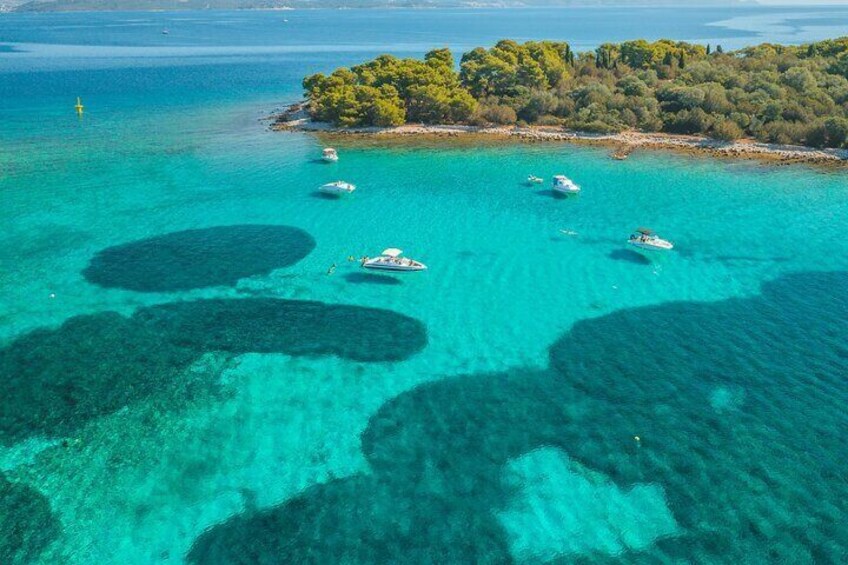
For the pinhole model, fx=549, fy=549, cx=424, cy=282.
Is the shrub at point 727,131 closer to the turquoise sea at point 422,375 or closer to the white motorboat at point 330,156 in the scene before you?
the turquoise sea at point 422,375

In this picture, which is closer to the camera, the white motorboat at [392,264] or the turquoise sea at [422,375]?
the turquoise sea at [422,375]

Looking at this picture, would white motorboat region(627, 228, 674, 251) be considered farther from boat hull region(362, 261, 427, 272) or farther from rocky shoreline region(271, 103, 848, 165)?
rocky shoreline region(271, 103, 848, 165)

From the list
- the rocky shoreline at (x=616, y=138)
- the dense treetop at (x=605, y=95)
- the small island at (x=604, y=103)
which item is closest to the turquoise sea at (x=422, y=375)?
the rocky shoreline at (x=616, y=138)

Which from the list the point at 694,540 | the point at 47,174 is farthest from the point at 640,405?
the point at 47,174

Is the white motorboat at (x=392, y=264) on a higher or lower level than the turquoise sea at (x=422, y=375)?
higher

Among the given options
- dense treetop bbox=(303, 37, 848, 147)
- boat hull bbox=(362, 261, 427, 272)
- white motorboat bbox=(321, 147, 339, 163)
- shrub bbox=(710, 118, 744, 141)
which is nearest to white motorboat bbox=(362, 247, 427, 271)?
boat hull bbox=(362, 261, 427, 272)

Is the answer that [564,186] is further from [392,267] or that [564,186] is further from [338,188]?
[392,267]

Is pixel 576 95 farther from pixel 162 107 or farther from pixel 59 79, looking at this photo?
pixel 59 79
